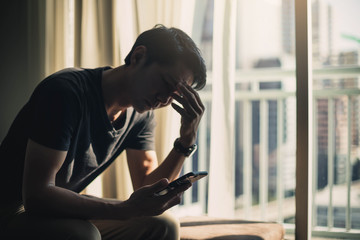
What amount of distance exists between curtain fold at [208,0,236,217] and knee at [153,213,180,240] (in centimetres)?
82

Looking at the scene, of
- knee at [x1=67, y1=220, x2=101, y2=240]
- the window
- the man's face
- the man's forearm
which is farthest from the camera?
the window

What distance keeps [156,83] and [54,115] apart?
363mm

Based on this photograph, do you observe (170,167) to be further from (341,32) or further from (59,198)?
(341,32)

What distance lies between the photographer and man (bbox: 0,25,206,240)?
1.06 m

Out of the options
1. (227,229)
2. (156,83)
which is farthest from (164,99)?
(227,229)

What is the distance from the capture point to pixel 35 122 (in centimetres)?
108

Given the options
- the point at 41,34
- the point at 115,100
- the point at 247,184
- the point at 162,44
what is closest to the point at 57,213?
the point at 115,100

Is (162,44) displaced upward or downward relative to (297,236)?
upward

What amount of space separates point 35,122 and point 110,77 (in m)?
0.36

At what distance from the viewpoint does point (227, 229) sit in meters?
1.59

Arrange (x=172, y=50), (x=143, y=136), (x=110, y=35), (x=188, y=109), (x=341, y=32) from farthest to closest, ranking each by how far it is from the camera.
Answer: (x=341, y=32) → (x=110, y=35) → (x=143, y=136) → (x=188, y=109) → (x=172, y=50)

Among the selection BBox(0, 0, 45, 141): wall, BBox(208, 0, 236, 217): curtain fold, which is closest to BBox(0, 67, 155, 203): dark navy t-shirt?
BBox(208, 0, 236, 217): curtain fold

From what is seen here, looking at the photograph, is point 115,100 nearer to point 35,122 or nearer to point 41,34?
point 35,122

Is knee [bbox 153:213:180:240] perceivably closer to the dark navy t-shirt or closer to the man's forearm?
the man's forearm
